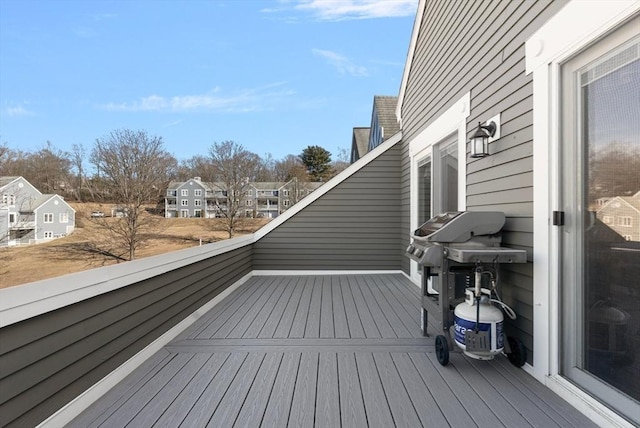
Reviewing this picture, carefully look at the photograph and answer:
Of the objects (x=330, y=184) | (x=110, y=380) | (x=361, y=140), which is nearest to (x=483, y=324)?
(x=110, y=380)

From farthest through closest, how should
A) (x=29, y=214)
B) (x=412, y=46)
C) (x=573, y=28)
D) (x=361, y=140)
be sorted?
(x=361, y=140) → (x=29, y=214) → (x=412, y=46) → (x=573, y=28)

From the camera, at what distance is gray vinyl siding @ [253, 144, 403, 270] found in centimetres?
602

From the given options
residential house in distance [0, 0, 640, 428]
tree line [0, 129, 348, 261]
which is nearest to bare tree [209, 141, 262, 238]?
tree line [0, 129, 348, 261]

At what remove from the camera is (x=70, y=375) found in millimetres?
1727

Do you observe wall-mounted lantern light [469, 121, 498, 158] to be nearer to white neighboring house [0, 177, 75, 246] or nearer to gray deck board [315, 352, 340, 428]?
gray deck board [315, 352, 340, 428]

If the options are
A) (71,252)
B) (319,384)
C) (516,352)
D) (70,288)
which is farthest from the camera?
(71,252)

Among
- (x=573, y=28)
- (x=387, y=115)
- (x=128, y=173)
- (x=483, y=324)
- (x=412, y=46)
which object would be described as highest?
(x=387, y=115)

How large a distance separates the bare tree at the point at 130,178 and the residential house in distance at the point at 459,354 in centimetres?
1830

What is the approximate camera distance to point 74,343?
1757 mm

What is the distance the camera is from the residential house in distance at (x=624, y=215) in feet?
5.11

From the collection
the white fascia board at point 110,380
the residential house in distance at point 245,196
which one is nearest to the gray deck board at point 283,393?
the white fascia board at point 110,380

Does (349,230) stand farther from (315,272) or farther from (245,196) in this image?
(245,196)

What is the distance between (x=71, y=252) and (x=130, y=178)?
5.20 metres

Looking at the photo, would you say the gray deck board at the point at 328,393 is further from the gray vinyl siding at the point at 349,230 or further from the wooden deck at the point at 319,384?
the gray vinyl siding at the point at 349,230
